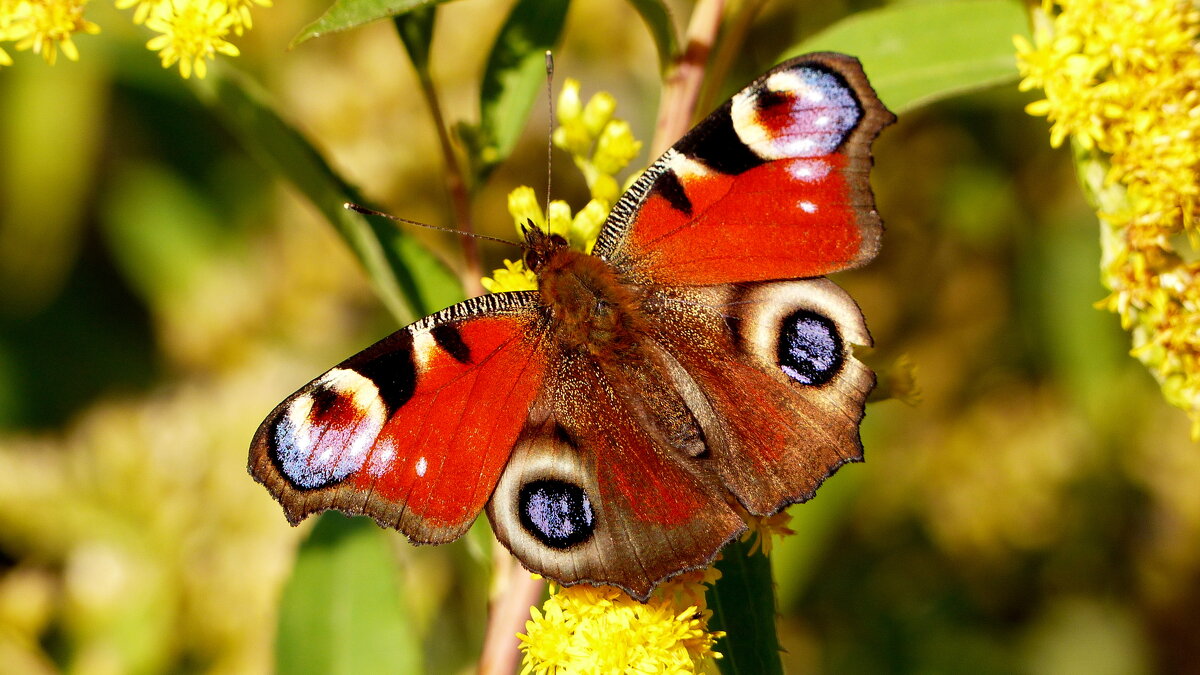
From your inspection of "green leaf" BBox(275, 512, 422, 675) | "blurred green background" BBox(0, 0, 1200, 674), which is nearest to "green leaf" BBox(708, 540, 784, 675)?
"green leaf" BBox(275, 512, 422, 675)

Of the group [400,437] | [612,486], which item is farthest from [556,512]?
[400,437]

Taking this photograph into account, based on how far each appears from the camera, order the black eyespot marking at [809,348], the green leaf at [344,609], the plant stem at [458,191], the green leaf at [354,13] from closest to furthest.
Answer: the green leaf at [354,13]
the black eyespot marking at [809,348]
the plant stem at [458,191]
the green leaf at [344,609]

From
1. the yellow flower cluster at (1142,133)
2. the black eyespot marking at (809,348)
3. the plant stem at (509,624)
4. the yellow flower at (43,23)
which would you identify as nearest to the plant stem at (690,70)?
the black eyespot marking at (809,348)

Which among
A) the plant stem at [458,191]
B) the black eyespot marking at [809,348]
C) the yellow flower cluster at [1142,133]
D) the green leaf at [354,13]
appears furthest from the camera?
the plant stem at [458,191]

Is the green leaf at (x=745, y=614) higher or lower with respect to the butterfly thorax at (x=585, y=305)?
lower

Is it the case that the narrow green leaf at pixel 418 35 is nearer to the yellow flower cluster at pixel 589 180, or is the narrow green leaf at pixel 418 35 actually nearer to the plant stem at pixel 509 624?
the yellow flower cluster at pixel 589 180

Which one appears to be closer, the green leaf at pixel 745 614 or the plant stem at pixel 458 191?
the green leaf at pixel 745 614

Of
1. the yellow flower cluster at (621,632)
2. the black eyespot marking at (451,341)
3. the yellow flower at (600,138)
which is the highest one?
the yellow flower at (600,138)
